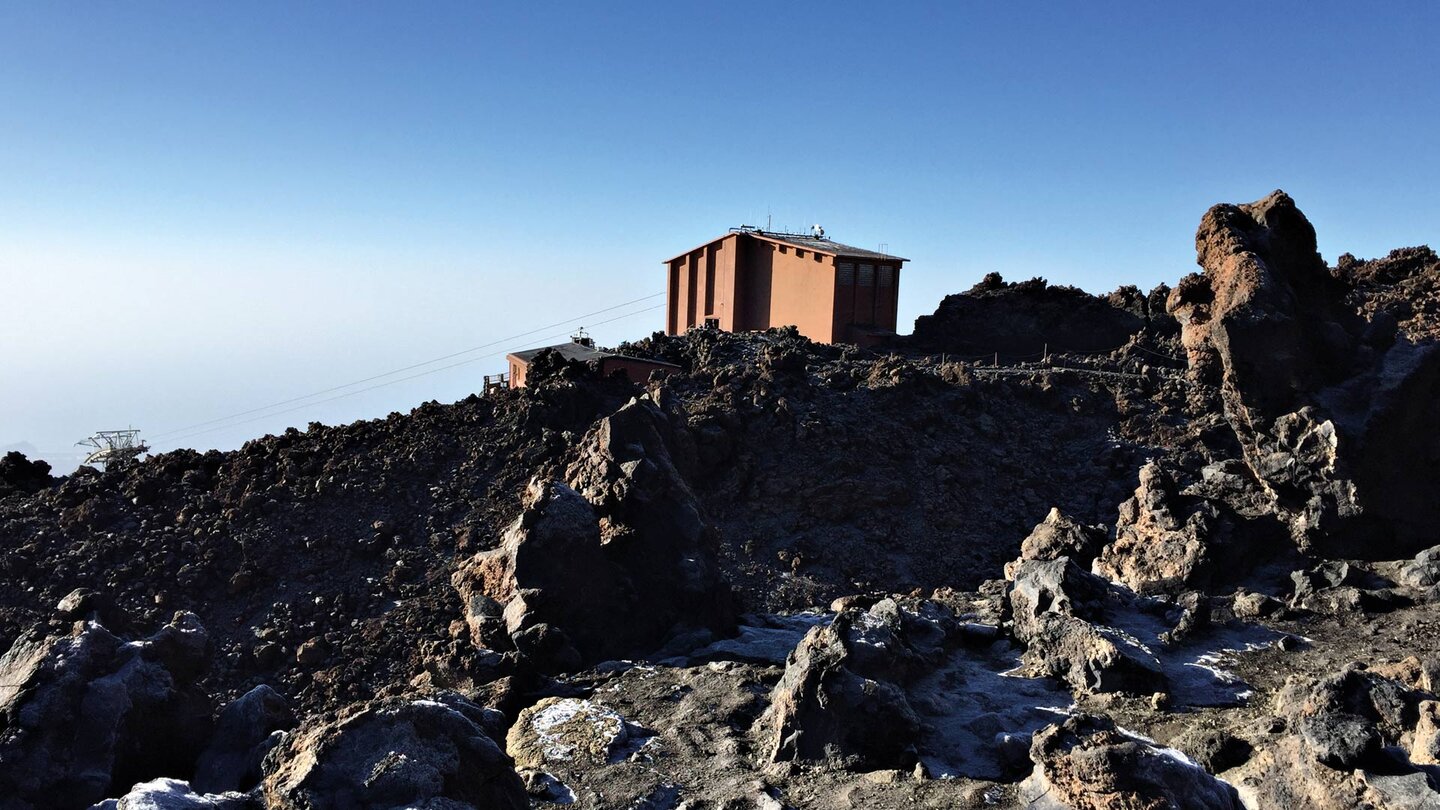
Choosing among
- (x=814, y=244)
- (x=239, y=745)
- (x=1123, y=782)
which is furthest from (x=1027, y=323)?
(x=239, y=745)

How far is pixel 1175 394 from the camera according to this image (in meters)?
29.4

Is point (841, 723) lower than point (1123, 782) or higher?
Answer: lower

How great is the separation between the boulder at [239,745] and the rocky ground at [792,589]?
0.14 feet

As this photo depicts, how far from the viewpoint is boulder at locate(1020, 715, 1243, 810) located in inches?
356

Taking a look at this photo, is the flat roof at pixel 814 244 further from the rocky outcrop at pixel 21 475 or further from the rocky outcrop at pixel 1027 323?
the rocky outcrop at pixel 21 475

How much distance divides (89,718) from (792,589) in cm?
1326

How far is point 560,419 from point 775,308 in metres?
14.5

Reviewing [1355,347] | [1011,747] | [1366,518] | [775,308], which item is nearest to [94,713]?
[1011,747]

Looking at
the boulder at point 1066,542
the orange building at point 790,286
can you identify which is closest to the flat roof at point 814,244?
the orange building at point 790,286

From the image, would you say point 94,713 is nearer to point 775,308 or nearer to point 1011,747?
point 1011,747

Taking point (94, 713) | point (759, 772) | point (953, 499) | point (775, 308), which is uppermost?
point (775, 308)

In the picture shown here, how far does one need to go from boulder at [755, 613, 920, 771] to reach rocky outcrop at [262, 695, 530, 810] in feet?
12.9

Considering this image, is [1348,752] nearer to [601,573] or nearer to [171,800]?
[171,800]

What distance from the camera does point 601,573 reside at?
707 inches
